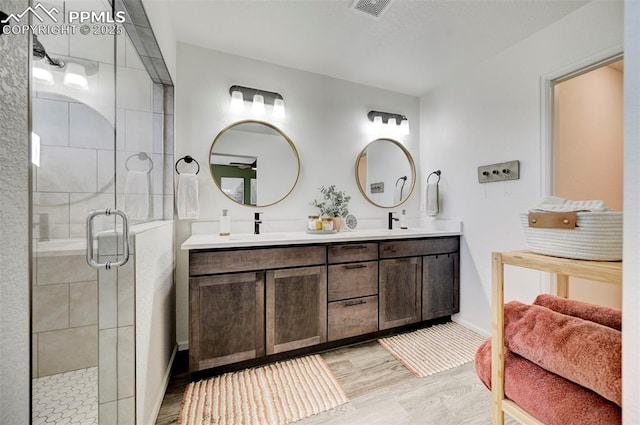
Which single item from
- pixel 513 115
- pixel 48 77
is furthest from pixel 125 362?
pixel 513 115

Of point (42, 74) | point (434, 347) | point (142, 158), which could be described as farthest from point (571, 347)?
point (142, 158)

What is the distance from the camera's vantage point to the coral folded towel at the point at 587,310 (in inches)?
33.4

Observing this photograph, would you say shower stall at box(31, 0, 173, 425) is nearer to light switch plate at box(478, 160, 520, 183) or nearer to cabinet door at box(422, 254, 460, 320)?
cabinet door at box(422, 254, 460, 320)

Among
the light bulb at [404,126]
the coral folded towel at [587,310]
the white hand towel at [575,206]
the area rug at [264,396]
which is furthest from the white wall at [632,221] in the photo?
the light bulb at [404,126]

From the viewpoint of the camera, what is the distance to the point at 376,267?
2129 millimetres

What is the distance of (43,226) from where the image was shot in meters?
0.71

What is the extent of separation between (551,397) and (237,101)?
251 centimetres

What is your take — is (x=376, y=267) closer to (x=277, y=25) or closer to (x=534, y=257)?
(x=534, y=257)

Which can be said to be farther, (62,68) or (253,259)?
(253,259)

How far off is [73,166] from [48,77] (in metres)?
0.31

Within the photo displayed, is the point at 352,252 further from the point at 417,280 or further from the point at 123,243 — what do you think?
the point at 123,243

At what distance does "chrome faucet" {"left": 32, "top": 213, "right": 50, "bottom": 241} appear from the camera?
2.22ft

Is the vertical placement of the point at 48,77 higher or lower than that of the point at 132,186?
higher

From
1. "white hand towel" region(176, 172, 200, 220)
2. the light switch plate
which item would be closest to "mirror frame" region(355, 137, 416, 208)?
the light switch plate
